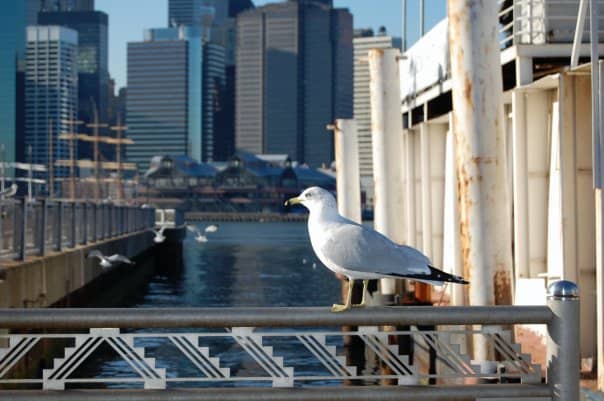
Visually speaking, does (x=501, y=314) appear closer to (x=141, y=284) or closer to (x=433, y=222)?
(x=433, y=222)

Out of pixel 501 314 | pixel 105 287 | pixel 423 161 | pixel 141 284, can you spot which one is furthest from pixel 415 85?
pixel 141 284

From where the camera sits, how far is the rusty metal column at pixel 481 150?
484 inches

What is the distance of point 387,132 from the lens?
23141 mm

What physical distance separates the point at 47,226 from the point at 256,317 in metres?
22.8

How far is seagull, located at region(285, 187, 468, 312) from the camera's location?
6863mm

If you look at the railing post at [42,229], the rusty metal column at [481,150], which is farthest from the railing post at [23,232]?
the rusty metal column at [481,150]

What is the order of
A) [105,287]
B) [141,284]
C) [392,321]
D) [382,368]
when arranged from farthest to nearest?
1. [141,284]
2. [105,287]
3. [382,368]
4. [392,321]

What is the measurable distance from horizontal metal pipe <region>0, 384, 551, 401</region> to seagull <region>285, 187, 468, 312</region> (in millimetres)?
512

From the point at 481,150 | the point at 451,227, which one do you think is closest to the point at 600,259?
the point at 481,150

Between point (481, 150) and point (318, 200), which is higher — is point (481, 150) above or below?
above

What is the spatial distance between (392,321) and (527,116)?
9878 mm

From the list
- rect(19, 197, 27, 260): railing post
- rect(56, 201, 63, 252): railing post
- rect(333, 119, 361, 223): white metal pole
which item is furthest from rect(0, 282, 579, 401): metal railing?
rect(333, 119, 361, 223): white metal pole

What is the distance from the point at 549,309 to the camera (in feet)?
22.1

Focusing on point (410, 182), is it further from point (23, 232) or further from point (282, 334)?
point (282, 334)
